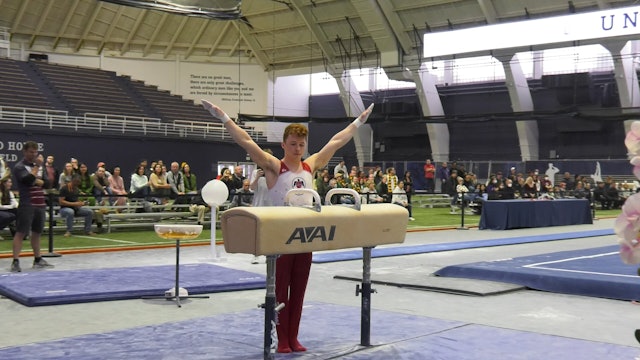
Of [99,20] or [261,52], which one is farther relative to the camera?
[261,52]

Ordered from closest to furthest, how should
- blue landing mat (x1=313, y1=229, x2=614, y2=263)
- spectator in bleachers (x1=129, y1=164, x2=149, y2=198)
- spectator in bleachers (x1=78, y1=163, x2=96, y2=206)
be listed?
blue landing mat (x1=313, y1=229, x2=614, y2=263) < spectator in bleachers (x1=78, y1=163, x2=96, y2=206) < spectator in bleachers (x1=129, y1=164, x2=149, y2=198)

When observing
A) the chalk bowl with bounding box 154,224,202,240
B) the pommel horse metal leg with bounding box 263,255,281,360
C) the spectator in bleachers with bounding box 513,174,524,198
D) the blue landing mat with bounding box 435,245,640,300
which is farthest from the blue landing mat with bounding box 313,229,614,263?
the pommel horse metal leg with bounding box 263,255,281,360

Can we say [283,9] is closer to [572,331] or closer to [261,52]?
[261,52]

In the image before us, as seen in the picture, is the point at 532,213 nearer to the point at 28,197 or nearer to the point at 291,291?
the point at 28,197

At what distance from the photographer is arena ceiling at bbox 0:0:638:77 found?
28422 millimetres

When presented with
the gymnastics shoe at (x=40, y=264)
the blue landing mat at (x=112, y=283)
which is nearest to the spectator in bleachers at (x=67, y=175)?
the gymnastics shoe at (x=40, y=264)

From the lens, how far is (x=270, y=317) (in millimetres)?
4148

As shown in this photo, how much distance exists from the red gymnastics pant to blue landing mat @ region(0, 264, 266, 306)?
8.29 feet

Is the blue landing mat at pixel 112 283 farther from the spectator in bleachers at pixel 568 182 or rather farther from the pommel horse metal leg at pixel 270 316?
the spectator in bleachers at pixel 568 182

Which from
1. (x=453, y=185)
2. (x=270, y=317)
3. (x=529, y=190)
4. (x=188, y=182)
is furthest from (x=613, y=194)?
(x=270, y=317)

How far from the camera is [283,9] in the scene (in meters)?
32.7

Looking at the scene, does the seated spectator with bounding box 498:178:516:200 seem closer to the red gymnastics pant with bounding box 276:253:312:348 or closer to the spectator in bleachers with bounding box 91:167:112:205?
the spectator in bleachers with bounding box 91:167:112:205

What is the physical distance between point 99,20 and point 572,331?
3271 cm

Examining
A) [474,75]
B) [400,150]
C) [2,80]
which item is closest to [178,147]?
[2,80]
